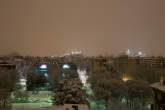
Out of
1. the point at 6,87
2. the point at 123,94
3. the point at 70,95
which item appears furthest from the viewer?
the point at 6,87

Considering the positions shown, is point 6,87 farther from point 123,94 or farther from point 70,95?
point 123,94

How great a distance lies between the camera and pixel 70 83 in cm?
883

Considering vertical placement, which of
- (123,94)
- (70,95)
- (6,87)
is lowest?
(123,94)

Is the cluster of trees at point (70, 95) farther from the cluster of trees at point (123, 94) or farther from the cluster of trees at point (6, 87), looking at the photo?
the cluster of trees at point (6, 87)

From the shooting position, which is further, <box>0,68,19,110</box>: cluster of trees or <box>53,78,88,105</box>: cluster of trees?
<box>0,68,19,110</box>: cluster of trees

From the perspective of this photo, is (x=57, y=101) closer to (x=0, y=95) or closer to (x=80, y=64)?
(x=0, y=95)

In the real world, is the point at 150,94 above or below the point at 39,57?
below

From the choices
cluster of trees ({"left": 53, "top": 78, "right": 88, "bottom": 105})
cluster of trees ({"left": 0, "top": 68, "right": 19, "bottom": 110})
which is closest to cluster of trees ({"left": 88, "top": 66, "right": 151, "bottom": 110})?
cluster of trees ({"left": 53, "top": 78, "right": 88, "bottom": 105})

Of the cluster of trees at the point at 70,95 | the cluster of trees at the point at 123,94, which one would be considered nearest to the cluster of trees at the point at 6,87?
the cluster of trees at the point at 70,95

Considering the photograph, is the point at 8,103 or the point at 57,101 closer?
the point at 57,101

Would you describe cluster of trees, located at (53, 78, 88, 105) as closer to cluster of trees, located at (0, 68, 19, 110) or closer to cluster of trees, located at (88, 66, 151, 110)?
cluster of trees, located at (88, 66, 151, 110)

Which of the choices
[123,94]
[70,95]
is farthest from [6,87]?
[123,94]

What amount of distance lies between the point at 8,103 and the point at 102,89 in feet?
17.7

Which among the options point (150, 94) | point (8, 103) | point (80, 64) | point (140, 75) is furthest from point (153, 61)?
point (8, 103)
